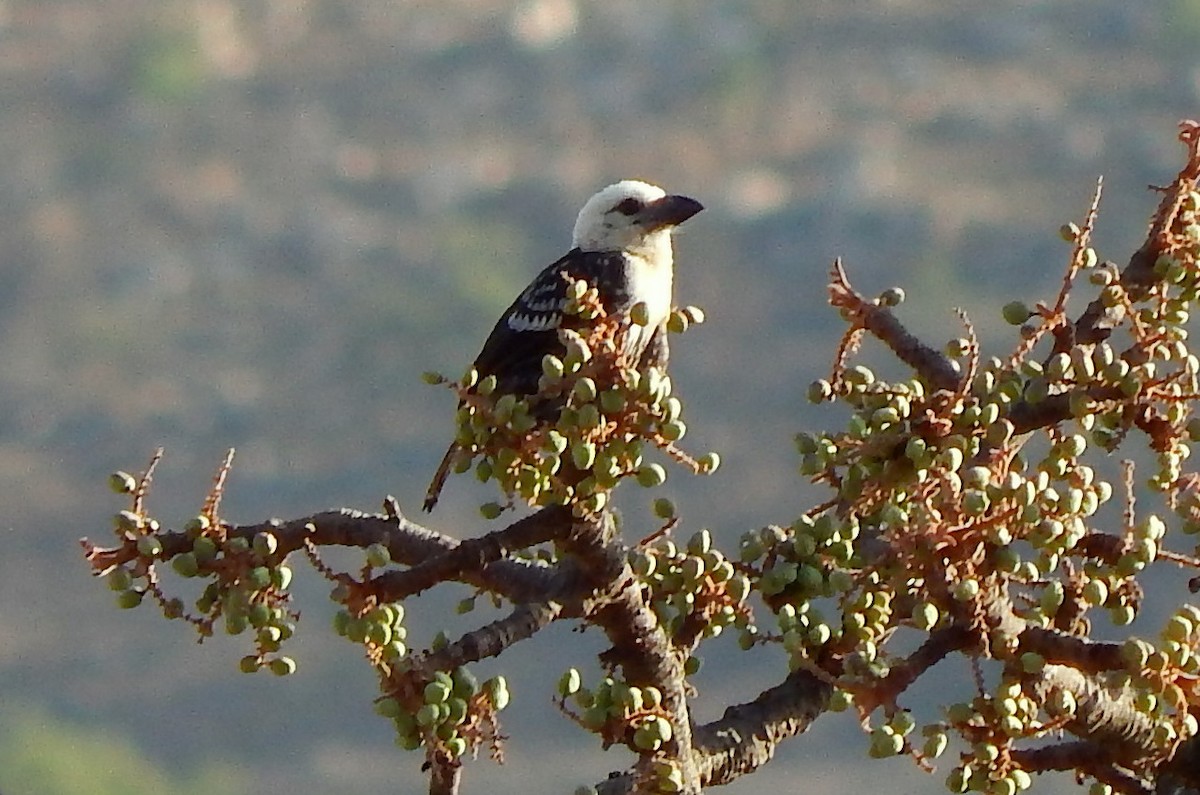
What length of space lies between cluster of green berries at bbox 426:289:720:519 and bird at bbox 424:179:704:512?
2.03 meters

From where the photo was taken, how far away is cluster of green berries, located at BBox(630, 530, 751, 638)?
8.41ft

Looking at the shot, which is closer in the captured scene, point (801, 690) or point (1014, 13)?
point (801, 690)

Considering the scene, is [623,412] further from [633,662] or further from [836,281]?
[836,281]

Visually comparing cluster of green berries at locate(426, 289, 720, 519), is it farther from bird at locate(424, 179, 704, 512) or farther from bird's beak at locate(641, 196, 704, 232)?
bird's beak at locate(641, 196, 704, 232)

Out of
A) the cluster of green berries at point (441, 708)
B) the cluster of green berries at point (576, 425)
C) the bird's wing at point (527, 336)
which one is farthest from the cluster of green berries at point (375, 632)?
the bird's wing at point (527, 336)

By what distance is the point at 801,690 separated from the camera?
2.88 meters

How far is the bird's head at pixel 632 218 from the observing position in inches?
217

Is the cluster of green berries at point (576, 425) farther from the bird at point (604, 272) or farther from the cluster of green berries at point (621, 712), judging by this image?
the bird at point (604, 272)

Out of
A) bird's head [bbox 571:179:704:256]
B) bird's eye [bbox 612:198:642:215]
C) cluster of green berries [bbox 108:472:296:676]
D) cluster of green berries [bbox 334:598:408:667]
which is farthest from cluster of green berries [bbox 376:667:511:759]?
bird's eye [bbox 612:198:642:215]

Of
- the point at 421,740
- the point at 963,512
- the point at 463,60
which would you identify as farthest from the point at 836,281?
the point at 463,60

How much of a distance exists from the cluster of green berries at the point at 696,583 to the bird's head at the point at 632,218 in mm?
2872

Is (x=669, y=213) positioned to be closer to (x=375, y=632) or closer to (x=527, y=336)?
(x=527, y=336)

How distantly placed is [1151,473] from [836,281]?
0.61 m

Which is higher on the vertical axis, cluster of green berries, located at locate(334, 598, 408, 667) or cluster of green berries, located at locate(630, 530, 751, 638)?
cluster of green berries, located at locate(630, 530, 751, 638)
